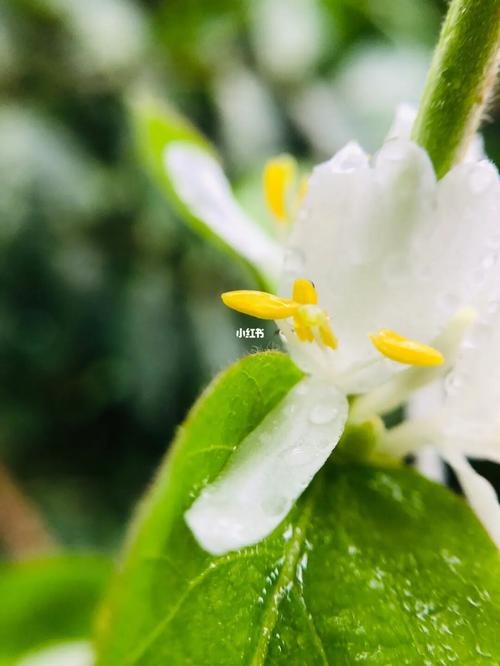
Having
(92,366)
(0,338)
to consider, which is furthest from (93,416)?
(0,338)

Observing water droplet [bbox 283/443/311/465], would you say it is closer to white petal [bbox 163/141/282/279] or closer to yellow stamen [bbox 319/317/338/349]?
yellow stamen [bbox 319/317/338/349]

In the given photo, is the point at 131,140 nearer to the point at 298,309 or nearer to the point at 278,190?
the point at 278,190

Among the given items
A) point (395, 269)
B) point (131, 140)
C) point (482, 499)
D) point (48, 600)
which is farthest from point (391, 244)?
point (131, 140)

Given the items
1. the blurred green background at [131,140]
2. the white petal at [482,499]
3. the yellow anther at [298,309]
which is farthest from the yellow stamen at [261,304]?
the blurred green background at [131,140]

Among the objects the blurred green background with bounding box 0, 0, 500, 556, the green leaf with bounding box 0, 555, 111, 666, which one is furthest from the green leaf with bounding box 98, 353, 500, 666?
the blurred green background with bounding box 0, 0, 500, 556

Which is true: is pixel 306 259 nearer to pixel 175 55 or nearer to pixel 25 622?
pixel 25 622
